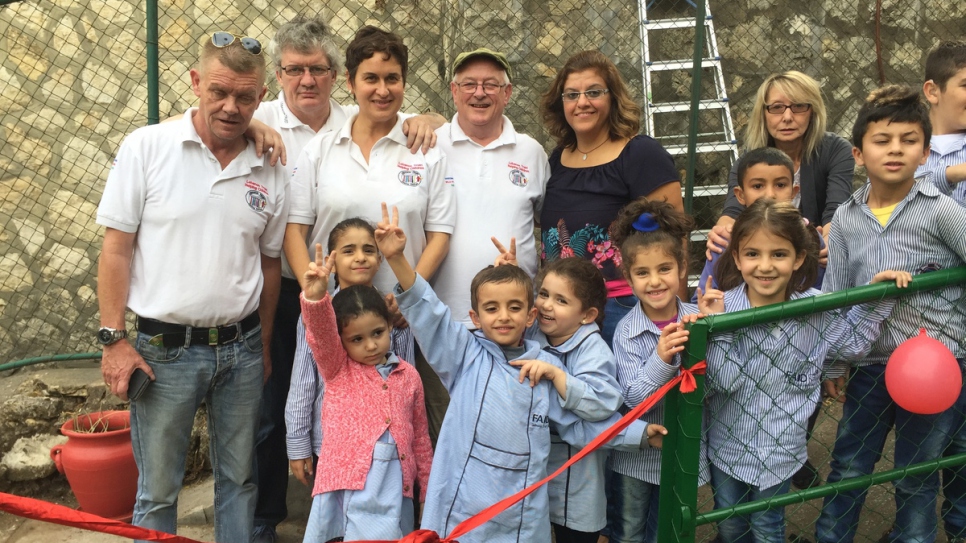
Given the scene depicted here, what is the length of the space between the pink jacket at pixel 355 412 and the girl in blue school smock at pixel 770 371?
0.94m

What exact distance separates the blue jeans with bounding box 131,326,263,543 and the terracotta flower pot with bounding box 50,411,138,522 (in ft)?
2.85

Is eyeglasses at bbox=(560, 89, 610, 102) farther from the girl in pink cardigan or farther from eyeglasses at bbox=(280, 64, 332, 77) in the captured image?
the girl in pink cardigan

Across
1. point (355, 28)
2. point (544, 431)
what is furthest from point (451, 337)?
point (355, 28)

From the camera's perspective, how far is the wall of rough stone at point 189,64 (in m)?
4.79

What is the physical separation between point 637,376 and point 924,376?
0.80 m

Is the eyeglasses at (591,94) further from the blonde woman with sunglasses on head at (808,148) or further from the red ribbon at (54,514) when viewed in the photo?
the red ribbon at (54,514)

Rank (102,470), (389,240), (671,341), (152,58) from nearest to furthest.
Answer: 1. (671,341)
2. (389,240)
3. (102,470)
4. (152,58)

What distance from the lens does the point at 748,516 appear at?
2.59 m

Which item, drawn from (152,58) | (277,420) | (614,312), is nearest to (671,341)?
(614,312)

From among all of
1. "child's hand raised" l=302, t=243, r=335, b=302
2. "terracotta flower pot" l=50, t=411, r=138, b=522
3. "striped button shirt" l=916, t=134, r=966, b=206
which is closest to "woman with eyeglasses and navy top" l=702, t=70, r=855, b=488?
"striped button shirt" l=916, t=134, r=966, b=206

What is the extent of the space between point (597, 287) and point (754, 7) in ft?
11.6

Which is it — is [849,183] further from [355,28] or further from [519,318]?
[355,28]

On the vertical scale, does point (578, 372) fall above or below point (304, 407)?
above

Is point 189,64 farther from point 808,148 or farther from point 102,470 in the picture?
point 808,148
